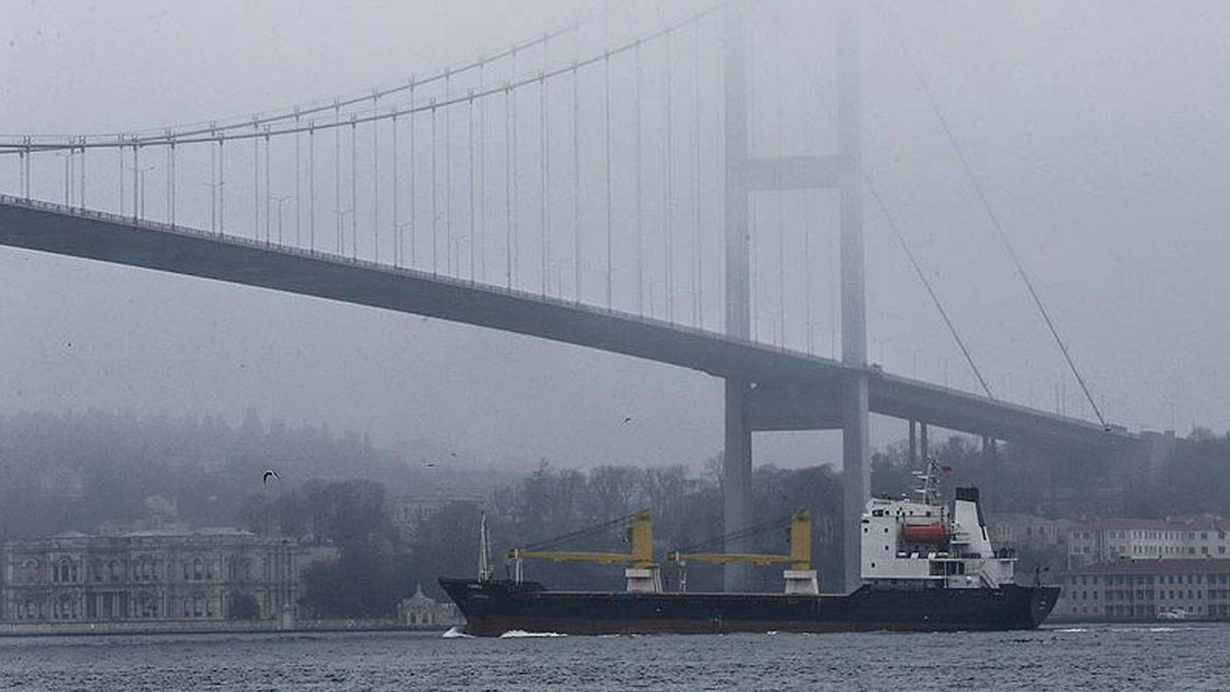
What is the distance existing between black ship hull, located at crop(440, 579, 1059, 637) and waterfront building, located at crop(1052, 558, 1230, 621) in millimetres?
18903

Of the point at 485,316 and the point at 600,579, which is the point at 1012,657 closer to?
the point at 485,316

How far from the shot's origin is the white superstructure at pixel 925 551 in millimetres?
57625

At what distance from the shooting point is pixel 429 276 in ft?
176

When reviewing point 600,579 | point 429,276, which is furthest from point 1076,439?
point 429,276

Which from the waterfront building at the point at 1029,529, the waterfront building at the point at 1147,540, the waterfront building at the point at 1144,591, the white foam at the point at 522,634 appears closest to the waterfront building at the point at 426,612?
the white foam at the point at 522,634

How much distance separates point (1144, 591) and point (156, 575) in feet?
68.8

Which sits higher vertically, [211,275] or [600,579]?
[211,275]

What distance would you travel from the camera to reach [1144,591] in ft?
253

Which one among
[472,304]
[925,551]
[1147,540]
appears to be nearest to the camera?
[472,304]

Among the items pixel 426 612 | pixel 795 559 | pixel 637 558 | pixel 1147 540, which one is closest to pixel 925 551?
pixel 795 559

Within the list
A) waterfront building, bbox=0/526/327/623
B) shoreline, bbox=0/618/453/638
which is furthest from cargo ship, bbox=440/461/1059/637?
waterfront building, bbox=0/526/327/623

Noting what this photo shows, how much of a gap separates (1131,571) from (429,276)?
2757cm

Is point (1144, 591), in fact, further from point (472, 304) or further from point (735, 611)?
point (472, 304)

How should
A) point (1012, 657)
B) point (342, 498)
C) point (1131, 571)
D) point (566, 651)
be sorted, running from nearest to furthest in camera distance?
point (1012, 657)
point (566, 651)
point (342, 498)
point (1131, 571)
